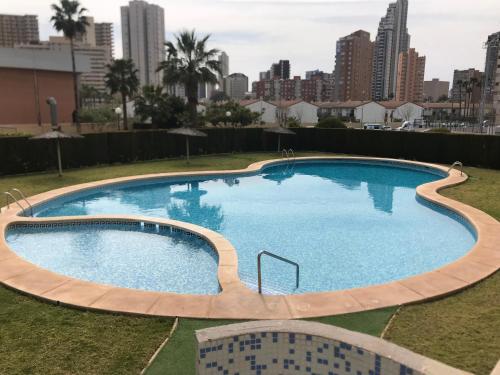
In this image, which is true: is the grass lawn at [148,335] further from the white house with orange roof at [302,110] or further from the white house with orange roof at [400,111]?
the white house with orange roof at [400,111]

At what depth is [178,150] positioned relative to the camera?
25.9 m

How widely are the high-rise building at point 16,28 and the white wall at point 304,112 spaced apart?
14256 centimetres

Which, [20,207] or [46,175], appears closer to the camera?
[20,207]

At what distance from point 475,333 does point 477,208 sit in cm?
861

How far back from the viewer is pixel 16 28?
174125mm

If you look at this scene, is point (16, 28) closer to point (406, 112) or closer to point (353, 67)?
point (353, 67)

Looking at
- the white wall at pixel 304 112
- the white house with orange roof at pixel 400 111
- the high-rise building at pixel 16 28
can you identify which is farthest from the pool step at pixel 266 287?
the high-rise building at pixel 16 28

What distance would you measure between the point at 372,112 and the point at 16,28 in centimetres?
16369

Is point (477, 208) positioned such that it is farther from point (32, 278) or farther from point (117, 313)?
point (32, 278)

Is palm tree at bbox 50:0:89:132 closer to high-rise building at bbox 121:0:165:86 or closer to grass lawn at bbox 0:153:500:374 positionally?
grass lawn at bbox 0:153:500:374

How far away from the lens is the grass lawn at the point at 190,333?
4.79m

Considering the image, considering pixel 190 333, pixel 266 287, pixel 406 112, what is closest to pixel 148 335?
pixel 190 333

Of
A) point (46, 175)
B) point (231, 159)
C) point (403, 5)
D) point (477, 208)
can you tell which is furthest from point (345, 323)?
point (403, 5)

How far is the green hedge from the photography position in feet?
64.5
